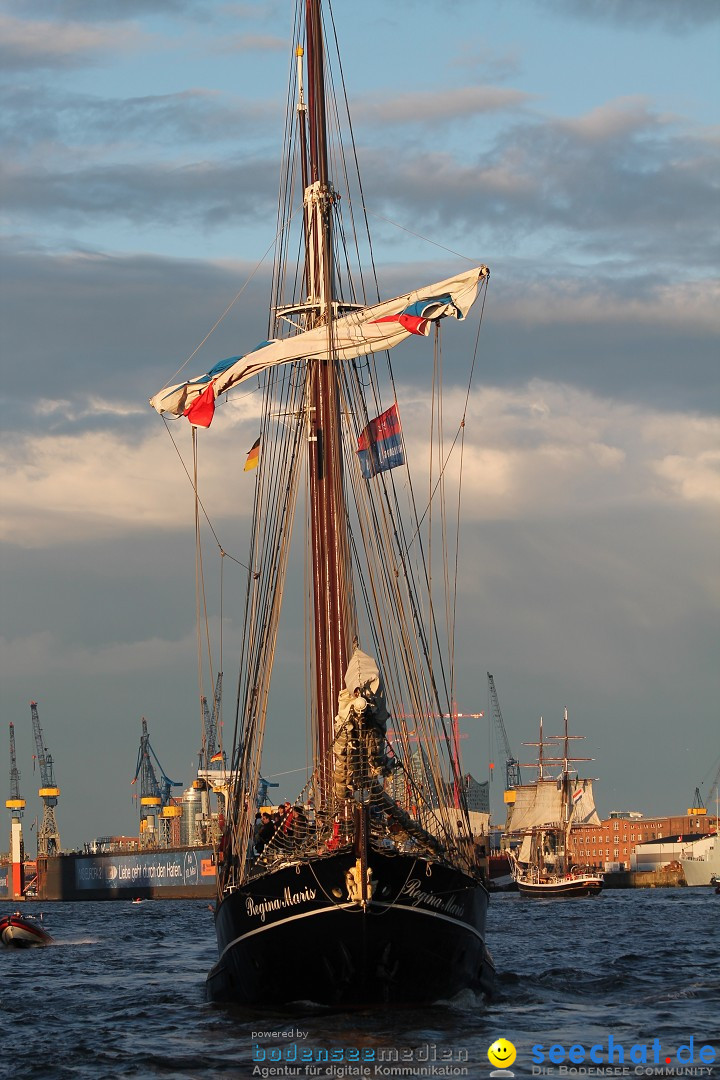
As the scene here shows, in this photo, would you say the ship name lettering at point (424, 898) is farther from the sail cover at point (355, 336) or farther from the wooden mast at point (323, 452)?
the sail cover at point (355, 336)

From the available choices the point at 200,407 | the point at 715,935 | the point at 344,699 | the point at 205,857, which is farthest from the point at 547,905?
the point at 344,699

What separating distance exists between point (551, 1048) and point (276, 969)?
6.66 m

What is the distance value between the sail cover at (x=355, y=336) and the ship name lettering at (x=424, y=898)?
17290 mm

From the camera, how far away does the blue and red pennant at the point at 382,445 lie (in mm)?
44406

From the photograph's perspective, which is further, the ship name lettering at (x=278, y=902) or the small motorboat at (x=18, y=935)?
the small motorboat at (x=18, y=935)

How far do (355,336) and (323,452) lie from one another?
4.24 m

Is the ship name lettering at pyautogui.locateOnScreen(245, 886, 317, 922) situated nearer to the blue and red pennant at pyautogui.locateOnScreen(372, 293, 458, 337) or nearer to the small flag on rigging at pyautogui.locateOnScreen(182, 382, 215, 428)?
the small flag on rigging at pyautogui.locateOnScreen(182, 382, 215, 428)

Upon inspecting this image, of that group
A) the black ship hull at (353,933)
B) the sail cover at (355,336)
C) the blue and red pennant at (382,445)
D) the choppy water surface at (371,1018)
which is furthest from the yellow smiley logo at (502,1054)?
the sail cover at (355,336)

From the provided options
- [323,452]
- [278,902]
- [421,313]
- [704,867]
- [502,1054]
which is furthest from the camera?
[704,867]

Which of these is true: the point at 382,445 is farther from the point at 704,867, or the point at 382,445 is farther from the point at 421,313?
the point at 704,867

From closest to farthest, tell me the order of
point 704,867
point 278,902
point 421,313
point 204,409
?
point 278,902 → point 421,313 → point 204,409 → point 704,867

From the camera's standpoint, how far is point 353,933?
32.6 meters

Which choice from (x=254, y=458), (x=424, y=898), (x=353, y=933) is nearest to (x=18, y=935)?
(x=254, y=458)

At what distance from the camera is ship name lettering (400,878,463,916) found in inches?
1297
